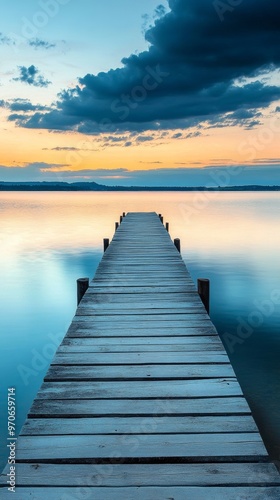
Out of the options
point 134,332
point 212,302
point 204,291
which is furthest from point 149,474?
point 212,302

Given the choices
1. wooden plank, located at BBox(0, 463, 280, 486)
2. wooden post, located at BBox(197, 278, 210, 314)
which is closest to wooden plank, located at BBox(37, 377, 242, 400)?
wooden plank, located at BBox(0, 463, 280, 486)

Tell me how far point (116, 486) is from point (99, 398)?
0.97 m

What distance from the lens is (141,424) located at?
2.88m

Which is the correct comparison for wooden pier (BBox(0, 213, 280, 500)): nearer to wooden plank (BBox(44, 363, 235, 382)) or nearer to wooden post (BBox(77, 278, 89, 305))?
wooden plank (BBox(44, 363, 235, 382))

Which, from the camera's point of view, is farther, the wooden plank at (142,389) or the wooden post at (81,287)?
the wooden post at (81,287)

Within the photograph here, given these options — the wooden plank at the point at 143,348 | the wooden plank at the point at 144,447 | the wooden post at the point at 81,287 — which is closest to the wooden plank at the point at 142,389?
the wooden plank at the point at 144,447

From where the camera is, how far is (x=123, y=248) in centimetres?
1106

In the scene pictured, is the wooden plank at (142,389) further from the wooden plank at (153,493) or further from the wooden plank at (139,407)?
the wooden plank at (153,493)

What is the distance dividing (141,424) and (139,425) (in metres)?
0.02

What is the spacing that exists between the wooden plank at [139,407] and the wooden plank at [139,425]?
51 millimetres

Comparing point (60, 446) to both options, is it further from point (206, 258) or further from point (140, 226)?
point (206, 258)

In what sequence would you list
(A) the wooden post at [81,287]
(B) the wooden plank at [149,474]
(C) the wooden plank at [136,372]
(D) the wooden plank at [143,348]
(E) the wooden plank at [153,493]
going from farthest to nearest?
1. (A) the wooden post at [81,287]
2. (D) the wooden plank at [143,348]
3. (C) the wooden plank at [136,372]
4. (B) the wooden plank at [149,474]
5. (E) the wooden plank at [153,493]

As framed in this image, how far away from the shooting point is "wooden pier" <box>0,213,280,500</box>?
2.31 m

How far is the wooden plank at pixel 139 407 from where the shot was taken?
3.00 meters
